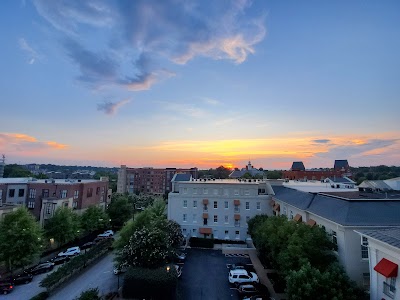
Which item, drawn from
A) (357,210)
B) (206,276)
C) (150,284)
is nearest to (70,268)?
(150,284)

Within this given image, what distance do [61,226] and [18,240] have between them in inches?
407

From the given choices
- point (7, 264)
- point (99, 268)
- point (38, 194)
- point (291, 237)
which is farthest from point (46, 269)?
point (291, 237)

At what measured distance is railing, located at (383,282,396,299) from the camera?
54.0ft

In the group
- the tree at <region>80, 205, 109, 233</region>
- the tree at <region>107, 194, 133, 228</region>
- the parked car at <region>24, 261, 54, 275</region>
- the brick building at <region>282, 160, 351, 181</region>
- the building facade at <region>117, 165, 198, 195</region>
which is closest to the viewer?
the parked car at <region>24, 261, 54, 275</region>

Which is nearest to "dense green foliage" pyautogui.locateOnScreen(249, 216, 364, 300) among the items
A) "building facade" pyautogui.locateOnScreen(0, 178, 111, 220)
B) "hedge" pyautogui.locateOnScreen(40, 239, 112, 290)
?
"hedge" pyautogui.locateOnScreen(40, 239, 112, 290)

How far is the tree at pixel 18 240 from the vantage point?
109 ft

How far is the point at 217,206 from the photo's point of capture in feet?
168

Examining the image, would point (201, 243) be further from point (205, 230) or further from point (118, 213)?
point (118, 213)

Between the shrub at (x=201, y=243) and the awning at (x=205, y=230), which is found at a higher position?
the awning at (x=205, y=230)

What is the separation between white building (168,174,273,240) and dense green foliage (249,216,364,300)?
16.5m

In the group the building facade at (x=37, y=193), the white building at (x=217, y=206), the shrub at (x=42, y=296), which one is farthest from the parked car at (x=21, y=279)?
the white building at (x=217, y=206)

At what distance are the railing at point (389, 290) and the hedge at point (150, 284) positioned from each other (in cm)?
1741

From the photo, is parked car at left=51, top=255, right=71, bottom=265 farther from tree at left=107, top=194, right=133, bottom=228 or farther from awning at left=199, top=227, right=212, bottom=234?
awning at left=199, top=227, right=212, bottom=234

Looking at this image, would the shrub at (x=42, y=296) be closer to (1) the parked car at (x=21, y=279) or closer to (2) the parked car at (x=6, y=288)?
(2) the parked car at (x=6, y=288)
